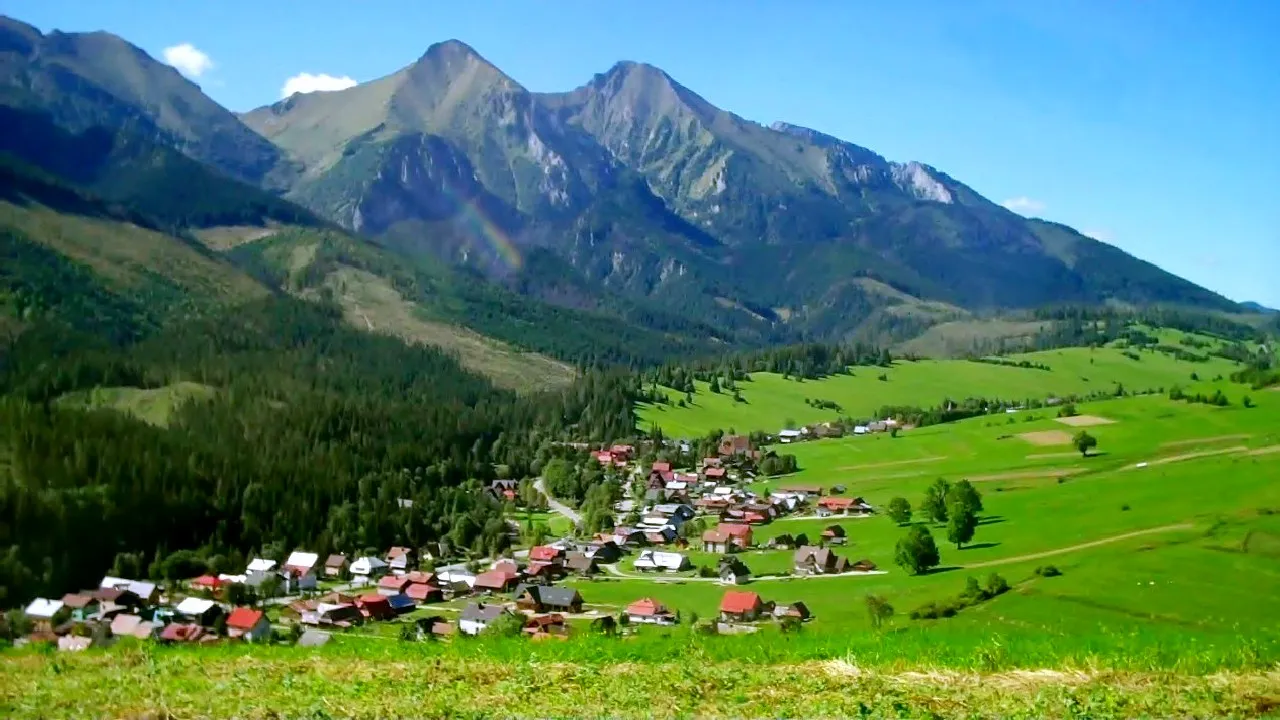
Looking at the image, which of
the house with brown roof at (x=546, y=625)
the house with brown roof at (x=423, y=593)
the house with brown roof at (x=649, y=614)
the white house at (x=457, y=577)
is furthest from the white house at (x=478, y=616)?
the white house at (x=457, y=577)

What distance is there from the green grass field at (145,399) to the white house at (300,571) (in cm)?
4616

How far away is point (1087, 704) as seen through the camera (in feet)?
40.5

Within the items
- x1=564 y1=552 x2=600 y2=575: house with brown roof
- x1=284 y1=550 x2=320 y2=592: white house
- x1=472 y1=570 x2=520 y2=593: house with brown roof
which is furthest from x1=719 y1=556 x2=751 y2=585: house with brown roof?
x1=284 y1=550 x2=320 y2=592: white house

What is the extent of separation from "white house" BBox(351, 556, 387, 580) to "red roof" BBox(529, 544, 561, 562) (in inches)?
514

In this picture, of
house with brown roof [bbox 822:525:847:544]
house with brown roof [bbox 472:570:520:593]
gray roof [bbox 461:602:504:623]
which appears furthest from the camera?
house with brown roof [bbox 822:525:847:544]

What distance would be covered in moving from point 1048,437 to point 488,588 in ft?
271

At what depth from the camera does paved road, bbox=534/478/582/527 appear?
363 feet

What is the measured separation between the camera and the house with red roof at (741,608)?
5622 centimetres

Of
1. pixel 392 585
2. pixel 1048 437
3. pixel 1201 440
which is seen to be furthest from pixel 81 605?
pixel 1201 440

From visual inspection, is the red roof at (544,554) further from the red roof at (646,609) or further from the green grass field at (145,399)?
the green grass field at (145,399)

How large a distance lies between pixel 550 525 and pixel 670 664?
91.3 meters

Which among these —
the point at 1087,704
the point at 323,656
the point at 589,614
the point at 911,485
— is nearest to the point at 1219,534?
the point at 589,614

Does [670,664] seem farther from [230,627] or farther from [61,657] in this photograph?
[230,627]

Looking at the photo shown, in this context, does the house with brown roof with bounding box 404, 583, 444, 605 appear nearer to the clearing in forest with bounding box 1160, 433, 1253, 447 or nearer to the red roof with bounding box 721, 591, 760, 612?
the red roof with bounding box 721, 591, 760, 612
